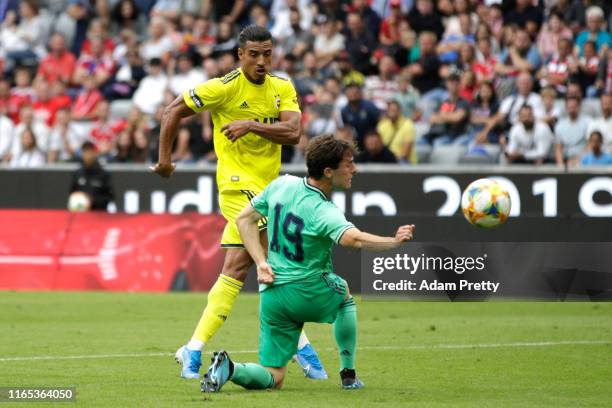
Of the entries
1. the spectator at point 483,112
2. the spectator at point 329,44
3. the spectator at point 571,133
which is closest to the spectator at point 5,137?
the spectator at point 329,44

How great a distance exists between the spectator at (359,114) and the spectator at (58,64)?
7023 mm

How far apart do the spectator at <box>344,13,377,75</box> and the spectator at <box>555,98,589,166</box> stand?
13.6 ft

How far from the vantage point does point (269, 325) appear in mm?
8656

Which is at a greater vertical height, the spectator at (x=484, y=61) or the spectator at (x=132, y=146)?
the spectator at (x=484, y=61)

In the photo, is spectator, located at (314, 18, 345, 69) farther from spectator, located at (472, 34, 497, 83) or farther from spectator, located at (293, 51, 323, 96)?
spectator, located at (472, 34, 497, 83)

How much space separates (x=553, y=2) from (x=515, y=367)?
42.2ft

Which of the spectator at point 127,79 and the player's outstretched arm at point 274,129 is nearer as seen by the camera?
the player's outstretched arm at point 274,129

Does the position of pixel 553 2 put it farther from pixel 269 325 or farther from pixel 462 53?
pixel 269 325

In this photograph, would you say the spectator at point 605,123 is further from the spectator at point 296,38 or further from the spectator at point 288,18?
the spectator at point 288,18

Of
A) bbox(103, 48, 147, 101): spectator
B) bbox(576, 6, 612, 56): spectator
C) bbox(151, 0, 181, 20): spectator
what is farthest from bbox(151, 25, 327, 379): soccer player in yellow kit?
bbox(151, 0, 181, 20): spectator

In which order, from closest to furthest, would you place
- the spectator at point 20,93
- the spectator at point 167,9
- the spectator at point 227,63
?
1. the spectator at point 227,63
2. the spectator at point 20,93
3. the spectator at point 167,9

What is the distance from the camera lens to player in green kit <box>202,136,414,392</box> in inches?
335

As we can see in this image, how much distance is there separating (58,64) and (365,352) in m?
15.5

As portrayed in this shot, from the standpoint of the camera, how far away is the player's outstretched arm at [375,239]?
771 cm
